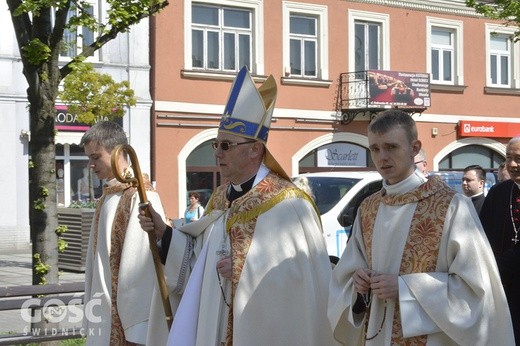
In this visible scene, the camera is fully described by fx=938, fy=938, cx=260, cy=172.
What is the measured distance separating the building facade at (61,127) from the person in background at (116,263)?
1533 cm

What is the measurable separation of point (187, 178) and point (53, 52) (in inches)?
621

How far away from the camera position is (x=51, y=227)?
8.15m

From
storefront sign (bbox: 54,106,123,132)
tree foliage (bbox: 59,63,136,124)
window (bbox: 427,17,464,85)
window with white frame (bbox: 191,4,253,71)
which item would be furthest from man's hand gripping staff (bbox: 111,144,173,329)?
window (bbox: 427,17,464,85)

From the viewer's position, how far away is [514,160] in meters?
5.43

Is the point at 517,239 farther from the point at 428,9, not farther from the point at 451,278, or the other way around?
the point at 428,9

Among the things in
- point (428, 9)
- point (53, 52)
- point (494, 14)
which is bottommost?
point (53, 52)

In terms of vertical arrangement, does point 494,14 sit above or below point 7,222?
above

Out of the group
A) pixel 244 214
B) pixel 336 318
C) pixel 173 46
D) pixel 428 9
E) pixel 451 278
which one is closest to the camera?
→ pixel 451 278

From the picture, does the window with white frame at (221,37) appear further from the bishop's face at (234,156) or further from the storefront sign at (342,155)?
the bishop's face at (234,156)

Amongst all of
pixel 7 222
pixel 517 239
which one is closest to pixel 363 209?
pixel 517 239

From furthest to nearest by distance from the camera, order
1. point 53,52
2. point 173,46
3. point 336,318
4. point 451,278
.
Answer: point 173,46
point 53,52
point 336,318
point 451,278

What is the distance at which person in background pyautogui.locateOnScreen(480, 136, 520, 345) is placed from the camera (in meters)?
5.29

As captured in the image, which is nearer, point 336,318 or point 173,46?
point 336,318

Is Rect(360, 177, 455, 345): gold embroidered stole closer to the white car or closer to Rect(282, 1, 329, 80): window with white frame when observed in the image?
the white car
